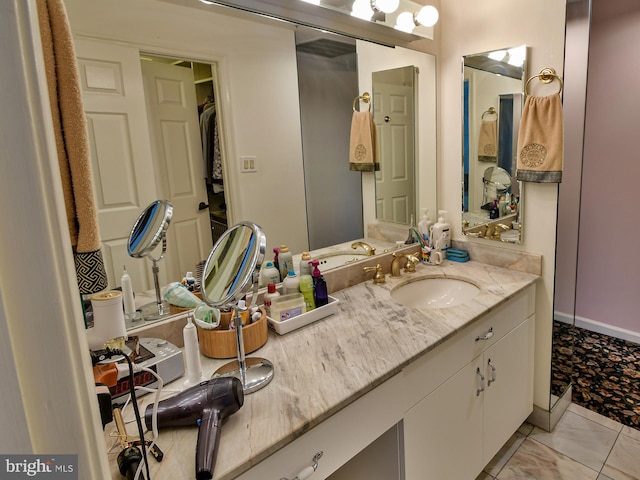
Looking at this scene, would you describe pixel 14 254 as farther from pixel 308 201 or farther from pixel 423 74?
pixel 423 74

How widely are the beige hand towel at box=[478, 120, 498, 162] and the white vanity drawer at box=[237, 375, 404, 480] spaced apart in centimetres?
127

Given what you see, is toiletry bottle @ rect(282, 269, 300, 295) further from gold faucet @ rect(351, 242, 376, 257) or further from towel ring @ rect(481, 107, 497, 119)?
towel ring @ rect(481, 107, 497, 119)

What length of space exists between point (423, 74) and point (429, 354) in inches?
56.4

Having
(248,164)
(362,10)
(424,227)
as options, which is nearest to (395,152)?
(424,227)

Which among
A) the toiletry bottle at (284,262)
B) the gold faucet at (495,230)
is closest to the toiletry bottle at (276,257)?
the toiletry bottle at (284,262)

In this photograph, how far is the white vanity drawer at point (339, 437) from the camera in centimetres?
89

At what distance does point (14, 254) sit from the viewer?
37cm

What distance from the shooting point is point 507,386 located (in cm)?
172

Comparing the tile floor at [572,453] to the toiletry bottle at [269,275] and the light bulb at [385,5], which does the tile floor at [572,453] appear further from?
the light bulb at [385,5]

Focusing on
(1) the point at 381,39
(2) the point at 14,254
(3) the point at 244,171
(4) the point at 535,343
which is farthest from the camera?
(4) the point at 535,343

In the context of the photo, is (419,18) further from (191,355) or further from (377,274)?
(191,355)

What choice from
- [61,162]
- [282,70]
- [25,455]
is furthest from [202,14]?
[25,455]

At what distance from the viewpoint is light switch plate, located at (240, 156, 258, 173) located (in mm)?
1472

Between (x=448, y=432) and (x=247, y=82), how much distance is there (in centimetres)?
143
